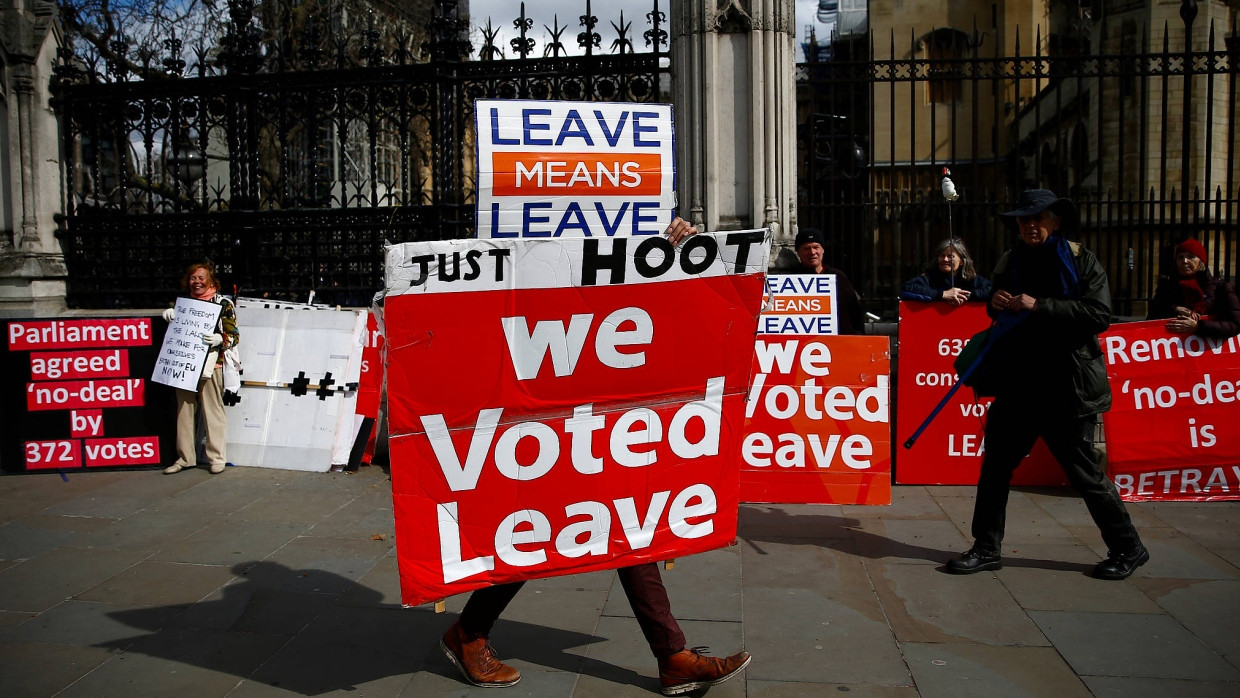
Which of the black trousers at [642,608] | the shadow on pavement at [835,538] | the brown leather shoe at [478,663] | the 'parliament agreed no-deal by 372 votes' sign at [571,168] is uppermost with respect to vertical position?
the 'parliament agreed no-deal by 372 votes' sign at [571,168]

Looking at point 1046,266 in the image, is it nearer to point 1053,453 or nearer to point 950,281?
point 1053,453

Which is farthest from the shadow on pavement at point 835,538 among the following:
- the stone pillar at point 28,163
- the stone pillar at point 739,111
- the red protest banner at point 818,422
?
the stone pillar at point 28,163

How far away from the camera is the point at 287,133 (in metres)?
9.48

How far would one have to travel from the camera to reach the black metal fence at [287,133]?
8750 mm

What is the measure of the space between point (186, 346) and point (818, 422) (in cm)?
500

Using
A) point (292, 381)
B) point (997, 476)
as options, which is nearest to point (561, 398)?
point (997, 476)

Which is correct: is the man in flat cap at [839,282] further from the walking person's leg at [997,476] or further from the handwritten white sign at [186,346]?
the handwritten white sign at [186,346]

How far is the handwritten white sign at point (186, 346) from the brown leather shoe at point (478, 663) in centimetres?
474

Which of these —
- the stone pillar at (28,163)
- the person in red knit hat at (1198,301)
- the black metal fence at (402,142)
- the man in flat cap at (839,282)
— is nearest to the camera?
the person in red knit hat at (1198,301)

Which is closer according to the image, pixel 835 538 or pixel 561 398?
pixel 561 398

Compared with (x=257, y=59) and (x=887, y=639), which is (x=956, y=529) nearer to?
(x=887, y=639)

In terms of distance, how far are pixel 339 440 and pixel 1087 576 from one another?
5.47m

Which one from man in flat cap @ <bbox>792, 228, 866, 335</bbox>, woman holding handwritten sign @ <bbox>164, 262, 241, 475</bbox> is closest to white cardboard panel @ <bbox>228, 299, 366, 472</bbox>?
woman holding handwritten sign @ <bbox>164, 262, 241, 475</bbox>

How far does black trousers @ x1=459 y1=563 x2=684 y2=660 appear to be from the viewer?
3791 mm
